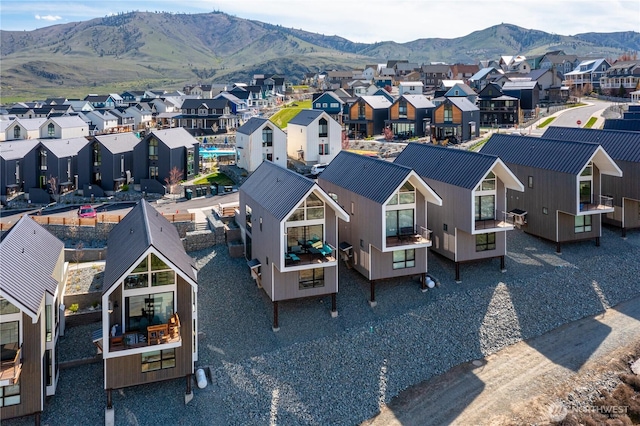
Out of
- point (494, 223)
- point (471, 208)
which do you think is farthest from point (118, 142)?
point (494, 223)

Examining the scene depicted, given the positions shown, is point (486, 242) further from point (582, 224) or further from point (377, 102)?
point (377, 102)

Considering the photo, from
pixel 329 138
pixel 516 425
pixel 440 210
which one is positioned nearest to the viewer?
pixel 516 425

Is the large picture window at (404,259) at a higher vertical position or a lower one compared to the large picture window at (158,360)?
higher

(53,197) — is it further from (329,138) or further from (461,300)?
(461,300)

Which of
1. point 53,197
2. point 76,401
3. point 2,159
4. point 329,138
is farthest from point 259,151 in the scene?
point 76,401

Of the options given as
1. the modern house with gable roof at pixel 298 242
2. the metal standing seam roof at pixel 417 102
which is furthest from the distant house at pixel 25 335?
the metal standing seam roof at pixel 417 102

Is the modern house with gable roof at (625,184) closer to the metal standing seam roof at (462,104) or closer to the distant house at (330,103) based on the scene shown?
the metal standing seam roof at (462,104)
